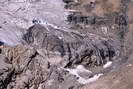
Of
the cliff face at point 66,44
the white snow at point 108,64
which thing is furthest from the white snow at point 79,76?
the white snow at point 108,64

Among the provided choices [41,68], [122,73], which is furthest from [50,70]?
[122,73]

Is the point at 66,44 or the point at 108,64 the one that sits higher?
the point at 66,44

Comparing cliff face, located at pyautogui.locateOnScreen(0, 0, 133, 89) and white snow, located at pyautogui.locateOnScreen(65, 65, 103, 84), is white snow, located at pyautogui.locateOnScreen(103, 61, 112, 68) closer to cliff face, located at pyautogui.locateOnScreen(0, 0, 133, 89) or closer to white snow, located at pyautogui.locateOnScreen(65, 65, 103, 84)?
cliff face, located at pyautogui.locateOnScreen(0, 0, 133, 89)

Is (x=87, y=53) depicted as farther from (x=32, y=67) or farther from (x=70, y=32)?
(x=32, y=67)

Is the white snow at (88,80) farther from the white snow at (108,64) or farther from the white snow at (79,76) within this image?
the white snow at (108,64)

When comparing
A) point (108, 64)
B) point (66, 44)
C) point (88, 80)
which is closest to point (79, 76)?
point (88, 80)

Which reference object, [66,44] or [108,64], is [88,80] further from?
[66,44]

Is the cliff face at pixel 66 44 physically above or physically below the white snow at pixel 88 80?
above

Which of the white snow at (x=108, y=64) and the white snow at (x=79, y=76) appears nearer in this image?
the white snow at (x=79, y=76)

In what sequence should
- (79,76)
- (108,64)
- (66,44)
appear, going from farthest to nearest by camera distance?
(66,44), (108,64), (79,76)

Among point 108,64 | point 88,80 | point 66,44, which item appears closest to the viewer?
point 88,80
